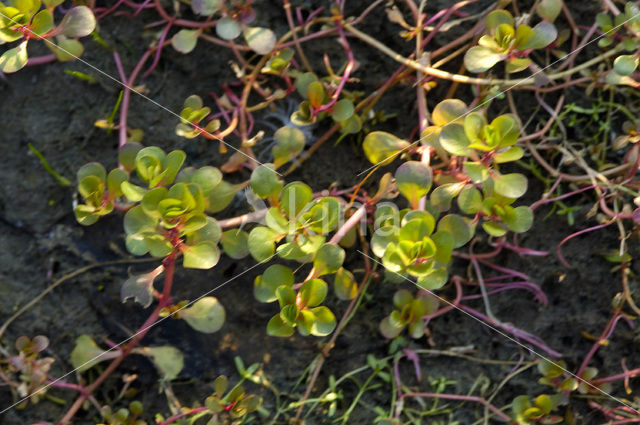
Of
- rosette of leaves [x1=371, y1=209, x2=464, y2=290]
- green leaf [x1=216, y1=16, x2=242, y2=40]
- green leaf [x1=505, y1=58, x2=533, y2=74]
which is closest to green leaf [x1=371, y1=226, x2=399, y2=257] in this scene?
rosette of leaves [x1=371, y1=209, x2=464, y2=290]

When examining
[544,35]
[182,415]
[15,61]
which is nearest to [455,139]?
[544,35]

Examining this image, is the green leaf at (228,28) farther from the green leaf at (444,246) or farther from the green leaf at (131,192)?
the green leaf at (444,246)

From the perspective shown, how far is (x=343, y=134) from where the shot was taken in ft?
4.92

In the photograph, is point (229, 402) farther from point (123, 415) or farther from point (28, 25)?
point (28, 25)

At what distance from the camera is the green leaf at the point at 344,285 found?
1.32m

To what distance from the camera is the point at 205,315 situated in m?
1.27

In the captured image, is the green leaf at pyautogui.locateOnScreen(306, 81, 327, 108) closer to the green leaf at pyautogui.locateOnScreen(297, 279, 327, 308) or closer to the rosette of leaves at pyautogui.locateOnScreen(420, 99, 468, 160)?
the rosette of leaves at pyautogui.locateOnScreen(420, 99, 468, 160)

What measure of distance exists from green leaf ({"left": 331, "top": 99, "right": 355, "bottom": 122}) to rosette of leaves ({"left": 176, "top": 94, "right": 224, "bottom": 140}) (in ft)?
0.80

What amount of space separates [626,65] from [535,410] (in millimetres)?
700

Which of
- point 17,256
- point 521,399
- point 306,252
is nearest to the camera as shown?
point 306,252

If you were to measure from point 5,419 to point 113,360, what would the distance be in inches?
9.5

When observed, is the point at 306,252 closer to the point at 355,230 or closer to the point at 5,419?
the point at 355,230

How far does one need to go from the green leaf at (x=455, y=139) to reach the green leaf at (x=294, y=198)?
26 centimetres

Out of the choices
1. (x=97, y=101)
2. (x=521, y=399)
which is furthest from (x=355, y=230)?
(x=97, y=101)
